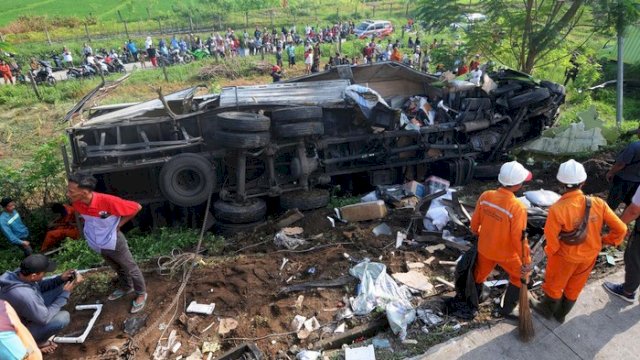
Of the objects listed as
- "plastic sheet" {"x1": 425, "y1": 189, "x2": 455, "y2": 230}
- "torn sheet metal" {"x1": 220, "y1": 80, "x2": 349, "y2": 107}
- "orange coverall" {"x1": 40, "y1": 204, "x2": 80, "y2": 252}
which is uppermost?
"torn sheet metal" {"x1": 220, "y1": 80, "x2": 349, "y2": 107}

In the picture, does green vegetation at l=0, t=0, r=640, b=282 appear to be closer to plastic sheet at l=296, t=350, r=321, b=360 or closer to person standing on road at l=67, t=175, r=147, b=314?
person standing on road at l=67, t=175, r=147, b=314

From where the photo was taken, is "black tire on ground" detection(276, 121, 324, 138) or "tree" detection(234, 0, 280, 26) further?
"tree" detection(234, 0, 280, 26)

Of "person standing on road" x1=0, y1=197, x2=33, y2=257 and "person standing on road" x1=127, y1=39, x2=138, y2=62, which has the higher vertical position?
"person standing on road" x1=127, y1=39, x2=138, y2=62

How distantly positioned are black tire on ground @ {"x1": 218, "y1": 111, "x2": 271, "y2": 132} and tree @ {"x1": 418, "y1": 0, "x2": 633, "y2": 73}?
6.71m

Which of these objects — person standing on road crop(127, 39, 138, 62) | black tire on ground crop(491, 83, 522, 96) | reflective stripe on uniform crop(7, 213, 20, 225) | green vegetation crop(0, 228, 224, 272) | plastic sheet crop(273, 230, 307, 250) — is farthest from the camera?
person standing on road crop(127, 39, 138, 62)

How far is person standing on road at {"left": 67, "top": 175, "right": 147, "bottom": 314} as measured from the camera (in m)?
A: 4.20

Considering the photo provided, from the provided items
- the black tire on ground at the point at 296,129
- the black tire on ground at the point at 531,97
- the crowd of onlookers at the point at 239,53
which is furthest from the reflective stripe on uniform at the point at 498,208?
the crowd of onlookers at the point at 239,53

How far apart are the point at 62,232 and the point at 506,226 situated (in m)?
7.28

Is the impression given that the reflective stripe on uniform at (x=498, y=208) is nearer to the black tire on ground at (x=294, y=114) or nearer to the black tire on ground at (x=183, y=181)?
the black tire on ground at (x=294, y=114)

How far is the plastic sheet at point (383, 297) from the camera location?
419 centimetres

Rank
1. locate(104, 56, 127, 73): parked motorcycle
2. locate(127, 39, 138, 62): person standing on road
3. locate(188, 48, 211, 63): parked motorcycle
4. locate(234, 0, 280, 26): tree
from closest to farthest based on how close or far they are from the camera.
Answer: locate(104, 56, 127, 73): parked motorcycle < locate(127, 39, 138, 62): person standing on road < locate(188, 48, 211, 63): parked motorcycle < locate(234, 0, 280, 26): tree

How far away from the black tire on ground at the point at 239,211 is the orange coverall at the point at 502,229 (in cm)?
366

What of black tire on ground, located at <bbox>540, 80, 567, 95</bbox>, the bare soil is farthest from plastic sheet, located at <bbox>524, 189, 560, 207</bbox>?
black tire on ground, located at <bbox>540, 80, 567, 95</bbox>

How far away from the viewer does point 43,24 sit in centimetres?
3066
